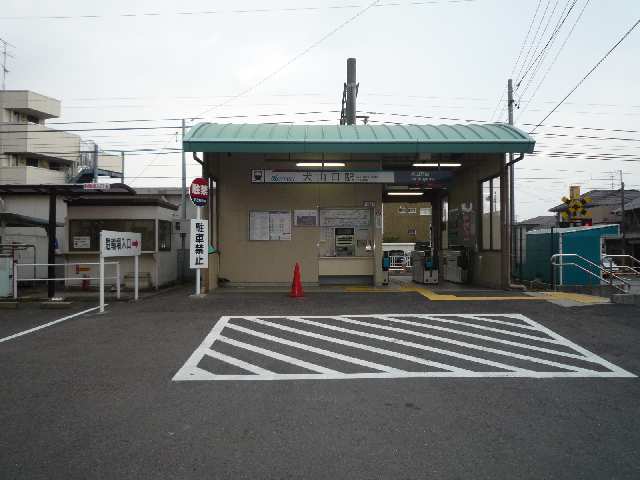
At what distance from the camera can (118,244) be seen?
10336 mm

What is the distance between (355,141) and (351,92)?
8029mm

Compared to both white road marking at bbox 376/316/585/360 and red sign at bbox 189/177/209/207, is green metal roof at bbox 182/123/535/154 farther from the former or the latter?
white road marking at bbox 376/316/585/360

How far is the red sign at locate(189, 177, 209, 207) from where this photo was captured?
11.2 metres

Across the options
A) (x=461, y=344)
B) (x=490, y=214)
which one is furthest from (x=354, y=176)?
(x=461, y=344)

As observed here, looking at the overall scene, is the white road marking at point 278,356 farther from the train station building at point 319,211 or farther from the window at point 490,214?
the window at point 490,214

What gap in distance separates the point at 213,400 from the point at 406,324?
14.2 ft

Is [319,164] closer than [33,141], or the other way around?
[319,164]

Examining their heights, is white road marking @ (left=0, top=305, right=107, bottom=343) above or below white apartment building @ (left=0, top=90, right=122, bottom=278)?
below

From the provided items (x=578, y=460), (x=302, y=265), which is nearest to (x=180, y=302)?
(x=302, y=265)

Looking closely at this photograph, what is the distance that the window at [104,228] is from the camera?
45.8 feet

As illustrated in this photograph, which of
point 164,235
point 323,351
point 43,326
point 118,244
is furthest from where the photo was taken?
point 164,235

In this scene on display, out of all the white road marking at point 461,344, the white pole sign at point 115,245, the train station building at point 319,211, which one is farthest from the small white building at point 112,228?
→ the white road marking at point 461,344

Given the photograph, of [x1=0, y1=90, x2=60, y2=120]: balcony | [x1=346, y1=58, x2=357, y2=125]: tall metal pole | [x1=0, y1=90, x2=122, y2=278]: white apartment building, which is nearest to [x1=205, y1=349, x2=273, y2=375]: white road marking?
[x1=346, y1=58, x2=357, y2=125]: tall metal pole

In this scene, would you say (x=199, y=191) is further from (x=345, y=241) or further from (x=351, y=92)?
(x=351, y=92)
